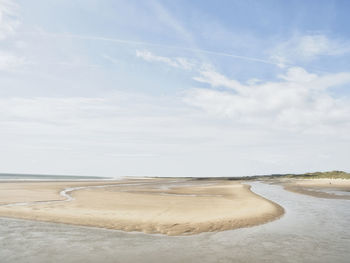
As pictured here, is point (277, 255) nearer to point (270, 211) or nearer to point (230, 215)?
point (230, 215)

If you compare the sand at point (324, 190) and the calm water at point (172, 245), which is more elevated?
the calm water at point (172, 245)

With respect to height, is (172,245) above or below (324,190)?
above

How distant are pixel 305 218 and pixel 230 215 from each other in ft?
19.4

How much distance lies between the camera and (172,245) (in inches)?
549

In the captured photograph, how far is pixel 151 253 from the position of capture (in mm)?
12570

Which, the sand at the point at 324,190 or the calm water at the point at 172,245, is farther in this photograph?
the sand at the point at 324,190

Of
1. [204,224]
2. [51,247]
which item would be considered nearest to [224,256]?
[204,224]

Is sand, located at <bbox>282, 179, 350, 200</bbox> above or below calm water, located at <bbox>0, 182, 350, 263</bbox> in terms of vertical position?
below

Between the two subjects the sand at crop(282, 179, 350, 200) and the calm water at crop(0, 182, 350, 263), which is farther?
the sand at crop(282, 179, 350, 200)

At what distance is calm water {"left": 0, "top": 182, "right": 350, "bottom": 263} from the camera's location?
39.3 ft

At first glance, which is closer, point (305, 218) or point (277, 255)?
point (277, 255)

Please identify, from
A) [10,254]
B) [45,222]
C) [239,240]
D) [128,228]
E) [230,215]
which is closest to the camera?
[10,254]

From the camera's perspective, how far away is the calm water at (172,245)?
39.3ft

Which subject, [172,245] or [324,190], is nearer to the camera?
[172,245]
